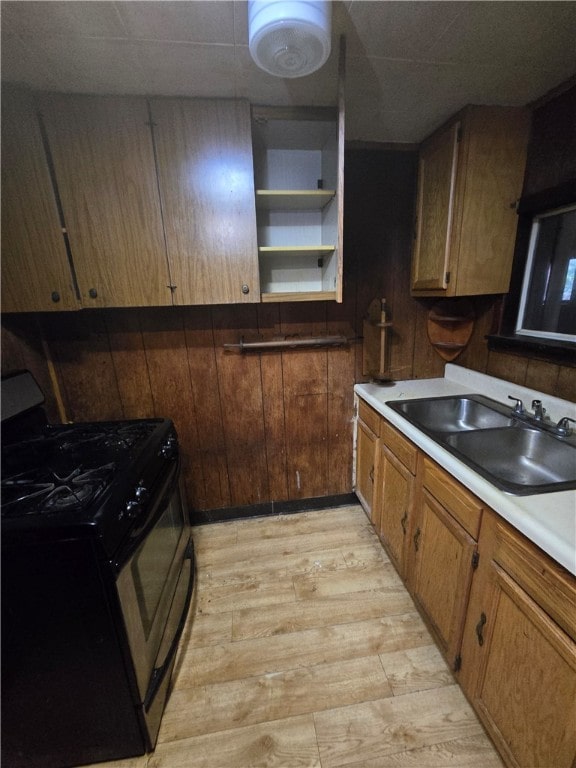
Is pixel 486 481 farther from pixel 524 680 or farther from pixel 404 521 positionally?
pixel 404 521

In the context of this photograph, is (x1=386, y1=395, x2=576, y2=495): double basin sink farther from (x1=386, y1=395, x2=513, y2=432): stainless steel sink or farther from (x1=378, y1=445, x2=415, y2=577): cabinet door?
(x1=378, y1=445, x2=415, y2=577): cabinet door

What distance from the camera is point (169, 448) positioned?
1.43m

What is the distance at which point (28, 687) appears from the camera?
906 millimetres

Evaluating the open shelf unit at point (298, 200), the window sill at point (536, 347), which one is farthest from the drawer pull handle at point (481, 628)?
the open shelf unit at point (298, 200)

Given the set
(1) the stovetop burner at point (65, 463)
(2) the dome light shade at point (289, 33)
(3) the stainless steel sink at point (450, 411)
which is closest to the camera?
(2) the dome light shade at point (289, 33)

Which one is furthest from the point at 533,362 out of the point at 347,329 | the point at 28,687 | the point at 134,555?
the point at 28,687

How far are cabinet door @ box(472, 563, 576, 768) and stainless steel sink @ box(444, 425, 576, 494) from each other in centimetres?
49

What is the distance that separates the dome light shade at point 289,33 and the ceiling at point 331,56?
15 cm

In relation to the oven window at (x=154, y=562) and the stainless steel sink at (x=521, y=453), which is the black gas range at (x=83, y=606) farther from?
the stainless steel sink at (x=521, y=453)

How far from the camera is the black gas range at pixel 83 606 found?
84 cm

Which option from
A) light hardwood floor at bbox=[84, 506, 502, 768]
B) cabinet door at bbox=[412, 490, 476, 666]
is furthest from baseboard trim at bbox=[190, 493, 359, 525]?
cabinet door at bbox=[412, 490, 476, 666]

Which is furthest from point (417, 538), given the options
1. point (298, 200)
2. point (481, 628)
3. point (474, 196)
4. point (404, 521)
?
point (298, 200)

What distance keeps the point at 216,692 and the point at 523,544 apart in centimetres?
129

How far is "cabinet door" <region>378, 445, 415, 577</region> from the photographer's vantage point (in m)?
1.46
